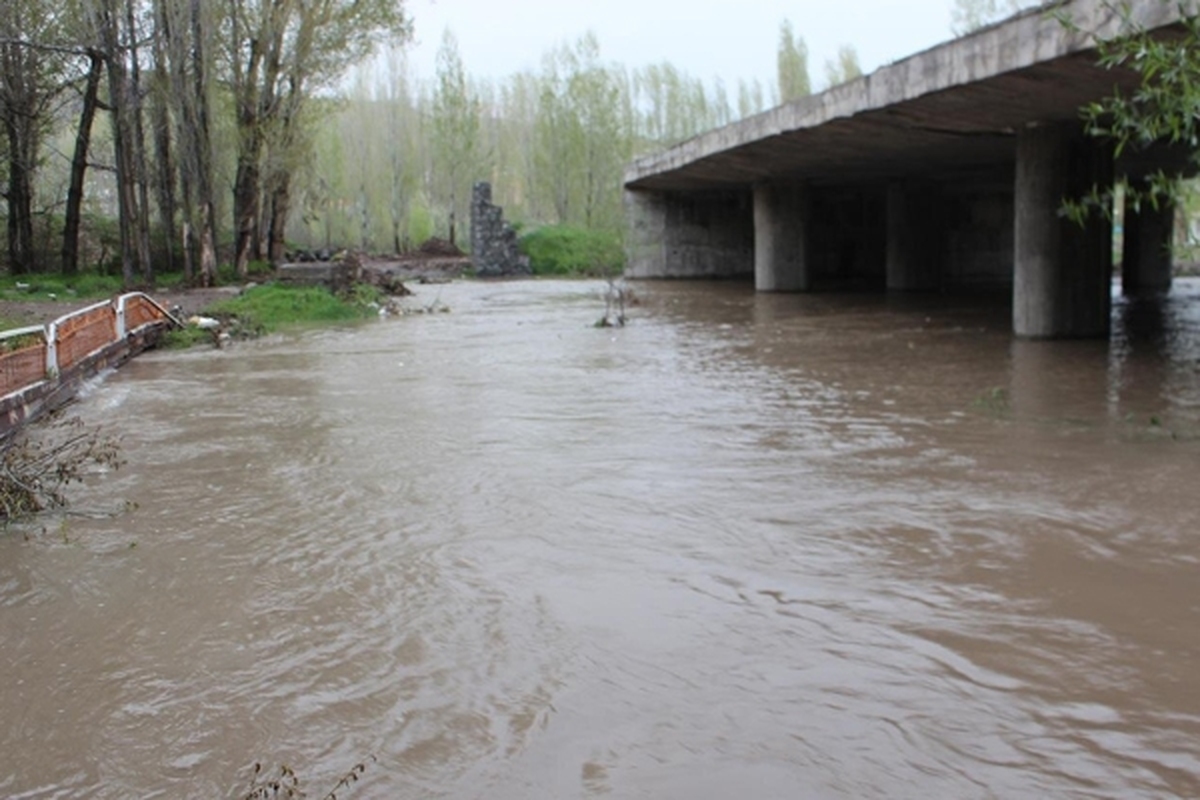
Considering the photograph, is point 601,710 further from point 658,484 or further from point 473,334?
point 473,334

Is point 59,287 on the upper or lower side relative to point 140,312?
upper

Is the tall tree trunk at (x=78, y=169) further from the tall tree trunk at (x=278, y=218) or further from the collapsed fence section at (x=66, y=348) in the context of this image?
the collapsed fence section at (x=66, y=348)

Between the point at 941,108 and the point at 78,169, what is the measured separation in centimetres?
2172

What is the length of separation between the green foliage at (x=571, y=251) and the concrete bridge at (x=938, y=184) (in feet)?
24.0

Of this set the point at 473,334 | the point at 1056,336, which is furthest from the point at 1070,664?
the point at 473,334

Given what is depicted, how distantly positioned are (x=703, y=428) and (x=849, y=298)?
16.3 meters

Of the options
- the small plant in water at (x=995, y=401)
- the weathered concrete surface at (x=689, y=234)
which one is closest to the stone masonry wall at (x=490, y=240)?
the weathered concrete surface at (x=689, y=234)

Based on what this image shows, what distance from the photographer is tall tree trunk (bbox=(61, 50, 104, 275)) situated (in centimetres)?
2689

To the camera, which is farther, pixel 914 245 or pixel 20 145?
pixel 20 145

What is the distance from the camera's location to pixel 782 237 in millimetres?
27078

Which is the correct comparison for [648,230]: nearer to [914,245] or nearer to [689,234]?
[689,234]

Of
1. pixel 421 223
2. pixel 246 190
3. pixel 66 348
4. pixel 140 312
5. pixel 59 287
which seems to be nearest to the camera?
pixel 66 348

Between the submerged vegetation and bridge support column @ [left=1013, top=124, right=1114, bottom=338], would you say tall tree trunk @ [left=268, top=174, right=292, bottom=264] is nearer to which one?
bridge support column @ [left=1013, top=124, right=1114, bottom=338]

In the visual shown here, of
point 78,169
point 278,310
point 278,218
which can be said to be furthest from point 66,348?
point 278,218
